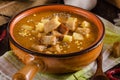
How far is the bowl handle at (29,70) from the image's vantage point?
2.42 feet

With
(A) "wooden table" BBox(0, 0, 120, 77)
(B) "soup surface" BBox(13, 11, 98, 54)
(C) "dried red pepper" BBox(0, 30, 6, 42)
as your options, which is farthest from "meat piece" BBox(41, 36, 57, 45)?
(A) "wooden table" BBox(0, 0, 120, 77)

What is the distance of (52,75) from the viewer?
34.5 inches

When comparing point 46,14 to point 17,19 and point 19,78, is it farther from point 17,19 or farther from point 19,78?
point 19,78

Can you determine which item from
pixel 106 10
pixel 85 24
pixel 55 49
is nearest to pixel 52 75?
pixel 55 49

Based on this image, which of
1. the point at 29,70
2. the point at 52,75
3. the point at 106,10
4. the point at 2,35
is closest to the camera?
the point at 29,70

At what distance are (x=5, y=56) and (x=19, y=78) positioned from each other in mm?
206

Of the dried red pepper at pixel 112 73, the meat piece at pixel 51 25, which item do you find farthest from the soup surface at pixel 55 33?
the dried red pepper at pixel 112 73

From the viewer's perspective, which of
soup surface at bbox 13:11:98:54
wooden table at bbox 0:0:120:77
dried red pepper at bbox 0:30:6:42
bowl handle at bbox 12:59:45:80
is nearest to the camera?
bowl handle at bbox 12:59:45:80

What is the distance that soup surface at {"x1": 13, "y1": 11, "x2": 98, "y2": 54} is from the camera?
84 cm

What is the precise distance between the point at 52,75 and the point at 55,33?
12 cm

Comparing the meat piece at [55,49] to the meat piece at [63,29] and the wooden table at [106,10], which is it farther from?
the wooden table at [106,10]

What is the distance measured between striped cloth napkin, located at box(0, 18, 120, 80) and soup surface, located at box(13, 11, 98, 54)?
8 centimetres

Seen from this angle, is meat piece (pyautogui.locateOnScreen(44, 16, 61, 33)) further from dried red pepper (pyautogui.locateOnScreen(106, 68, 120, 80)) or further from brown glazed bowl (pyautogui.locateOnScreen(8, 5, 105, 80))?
dried red pepper (pyautogui.locateOnScreen(106, 68, 120, 80))

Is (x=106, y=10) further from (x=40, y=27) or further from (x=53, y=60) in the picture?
(x=53, y=60)
